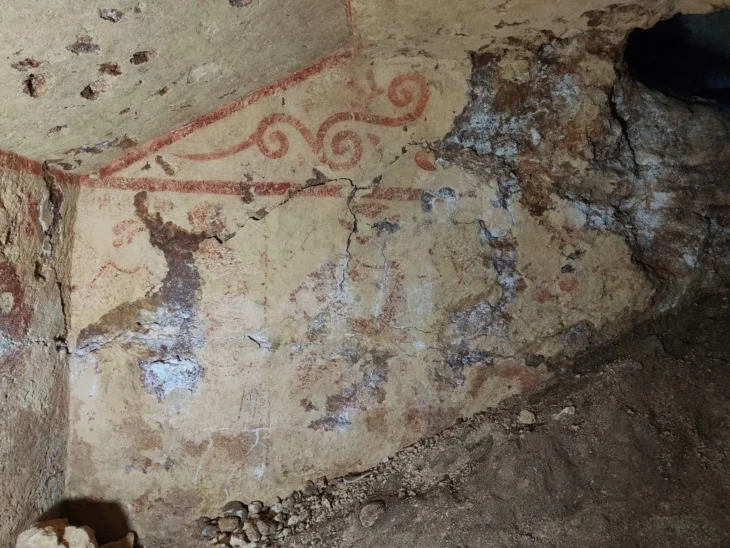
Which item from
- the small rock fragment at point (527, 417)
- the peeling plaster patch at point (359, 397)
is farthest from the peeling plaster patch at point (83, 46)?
the small rock fragment at point (527, 417)

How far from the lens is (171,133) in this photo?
6.96 feet

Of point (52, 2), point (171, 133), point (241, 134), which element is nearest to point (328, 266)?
point (241, 134)

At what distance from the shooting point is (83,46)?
5.01 feet

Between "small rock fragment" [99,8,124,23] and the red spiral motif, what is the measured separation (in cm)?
67

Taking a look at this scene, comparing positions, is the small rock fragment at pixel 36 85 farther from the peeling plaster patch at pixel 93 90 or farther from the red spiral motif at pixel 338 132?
the red spiral motif at pixel 338 132

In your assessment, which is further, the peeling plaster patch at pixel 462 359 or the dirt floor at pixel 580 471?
the peeling plaster patch at pixel 462 359

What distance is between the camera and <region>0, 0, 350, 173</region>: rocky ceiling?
1458mm

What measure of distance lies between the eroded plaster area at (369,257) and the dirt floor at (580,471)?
102 millimetres

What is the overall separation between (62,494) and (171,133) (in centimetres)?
142

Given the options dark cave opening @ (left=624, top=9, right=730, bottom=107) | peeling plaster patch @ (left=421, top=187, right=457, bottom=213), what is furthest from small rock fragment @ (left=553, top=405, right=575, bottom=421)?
dark cave opening @ (left=624, top=9, right=730, bottom=107)

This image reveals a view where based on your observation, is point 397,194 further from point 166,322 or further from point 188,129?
point 166,322

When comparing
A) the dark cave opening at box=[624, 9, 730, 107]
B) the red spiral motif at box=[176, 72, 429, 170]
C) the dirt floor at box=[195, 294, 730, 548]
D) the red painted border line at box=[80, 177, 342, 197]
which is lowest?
the dirt floor at box=[195, 294, 730, 548]

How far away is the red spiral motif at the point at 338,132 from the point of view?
2.14 meters

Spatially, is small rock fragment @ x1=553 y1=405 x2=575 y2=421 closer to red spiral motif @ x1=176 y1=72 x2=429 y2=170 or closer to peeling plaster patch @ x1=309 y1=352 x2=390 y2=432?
peeling plaster patch @ x1=309 y1=352 x2=390 y2=432
